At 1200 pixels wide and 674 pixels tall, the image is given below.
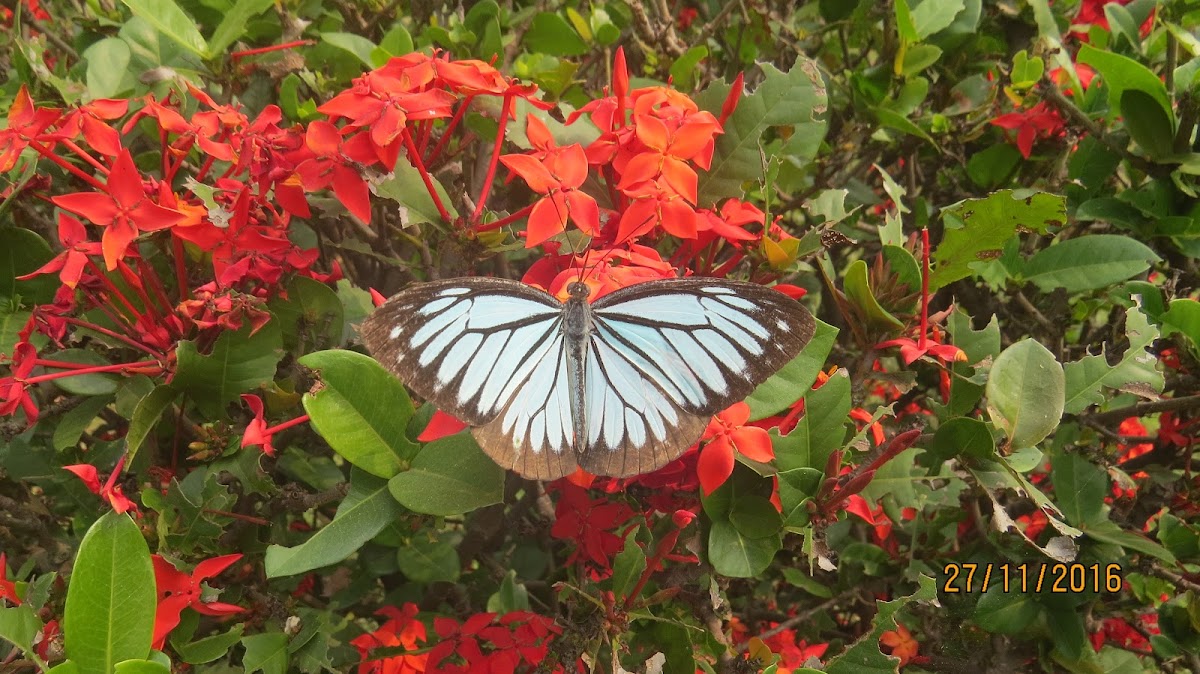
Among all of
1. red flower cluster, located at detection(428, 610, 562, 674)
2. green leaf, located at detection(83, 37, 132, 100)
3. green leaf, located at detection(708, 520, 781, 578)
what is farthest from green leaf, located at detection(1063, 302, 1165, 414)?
green leaf, located at detection(83, 37, 132, 100)

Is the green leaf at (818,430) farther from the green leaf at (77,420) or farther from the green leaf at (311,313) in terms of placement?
the green leaf at (77,420)

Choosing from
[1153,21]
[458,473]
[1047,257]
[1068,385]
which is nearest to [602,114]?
[458,473]

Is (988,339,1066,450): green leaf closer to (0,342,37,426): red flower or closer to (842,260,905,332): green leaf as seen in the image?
(842,260,905,332): green leaf

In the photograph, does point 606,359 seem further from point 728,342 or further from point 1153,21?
point 1153,21

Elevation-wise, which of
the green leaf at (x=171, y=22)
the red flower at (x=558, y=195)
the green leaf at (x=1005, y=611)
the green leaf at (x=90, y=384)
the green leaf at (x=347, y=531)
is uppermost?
the green leaf at (x=171, y=22)

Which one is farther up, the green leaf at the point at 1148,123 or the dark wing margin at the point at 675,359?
the green leaf at the point at 1148,123

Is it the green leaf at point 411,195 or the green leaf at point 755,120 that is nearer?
the green leaf at point 411,195

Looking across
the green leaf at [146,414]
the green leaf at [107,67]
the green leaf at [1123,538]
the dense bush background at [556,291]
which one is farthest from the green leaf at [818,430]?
the green leaf at [107,67]
